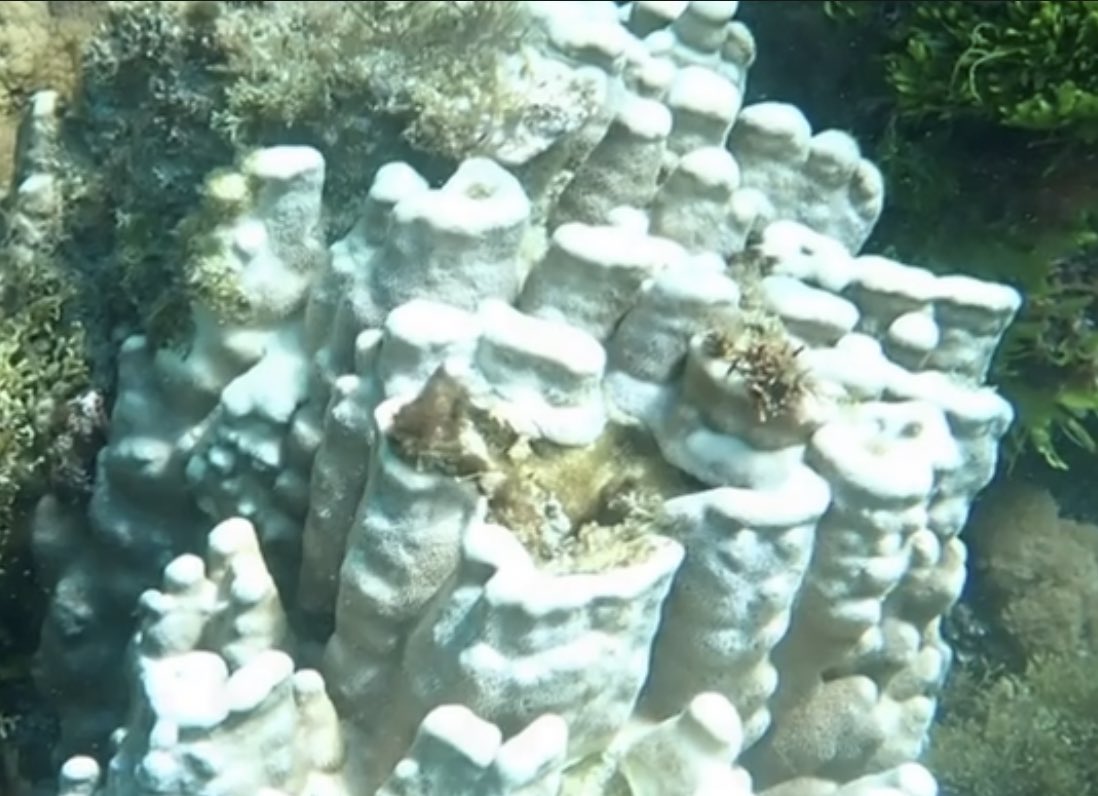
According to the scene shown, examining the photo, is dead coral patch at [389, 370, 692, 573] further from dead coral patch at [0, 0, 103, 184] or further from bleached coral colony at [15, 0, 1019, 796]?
dead coral patch at [0, 0, 103, 184]

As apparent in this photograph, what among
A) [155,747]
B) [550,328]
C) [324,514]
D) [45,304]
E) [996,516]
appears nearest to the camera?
[155,747]

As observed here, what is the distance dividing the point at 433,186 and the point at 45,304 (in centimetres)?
108

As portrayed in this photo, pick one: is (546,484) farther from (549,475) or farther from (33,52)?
(33,52)

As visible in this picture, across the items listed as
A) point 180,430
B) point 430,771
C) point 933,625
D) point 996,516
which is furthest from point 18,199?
point 996,516

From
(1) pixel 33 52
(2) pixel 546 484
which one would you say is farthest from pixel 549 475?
(1) pixel 33 52

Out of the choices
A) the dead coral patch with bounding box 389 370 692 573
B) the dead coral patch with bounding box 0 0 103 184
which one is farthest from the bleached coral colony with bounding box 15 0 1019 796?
the dead coral patch with bounding box 0 0 103 184

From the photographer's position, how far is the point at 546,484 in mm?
2504

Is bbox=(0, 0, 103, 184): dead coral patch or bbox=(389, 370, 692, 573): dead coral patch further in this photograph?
bbox=(0, 0, 103, 184): dead coral patch

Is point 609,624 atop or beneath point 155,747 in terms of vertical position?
atop

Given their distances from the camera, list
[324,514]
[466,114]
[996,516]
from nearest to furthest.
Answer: [324,514] < [466,114] < [996,516]

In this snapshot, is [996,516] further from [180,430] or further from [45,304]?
[45,304]

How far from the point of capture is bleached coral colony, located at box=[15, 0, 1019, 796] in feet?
7.66

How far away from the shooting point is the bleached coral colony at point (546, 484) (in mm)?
2334

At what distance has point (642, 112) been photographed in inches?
126
